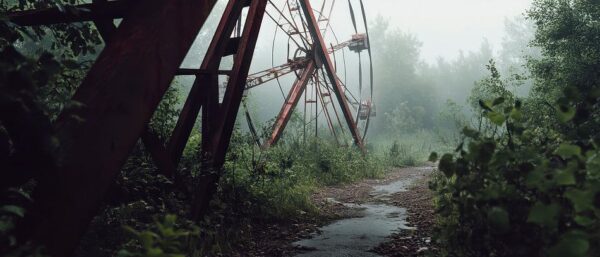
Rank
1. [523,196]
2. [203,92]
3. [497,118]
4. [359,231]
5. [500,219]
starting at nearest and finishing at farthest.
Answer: [500,219] < [497,118] < [523,196] < [203,92] < [359,231]

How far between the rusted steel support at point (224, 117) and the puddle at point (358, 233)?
95cm

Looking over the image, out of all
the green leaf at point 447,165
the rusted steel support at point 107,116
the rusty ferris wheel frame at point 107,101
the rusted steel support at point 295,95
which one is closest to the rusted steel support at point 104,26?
the rusty ferris wheel frame at point 107,101

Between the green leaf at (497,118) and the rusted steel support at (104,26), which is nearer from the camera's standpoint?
the green leaf at (497,118)

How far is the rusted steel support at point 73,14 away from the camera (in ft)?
7.02

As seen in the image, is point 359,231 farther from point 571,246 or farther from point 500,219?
point 571,246

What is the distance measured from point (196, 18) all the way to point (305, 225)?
10.1ft

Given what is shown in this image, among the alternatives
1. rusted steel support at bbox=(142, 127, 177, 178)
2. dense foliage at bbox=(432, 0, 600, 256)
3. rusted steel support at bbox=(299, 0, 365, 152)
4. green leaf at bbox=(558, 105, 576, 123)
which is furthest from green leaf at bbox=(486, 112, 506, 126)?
rusted steel support at bbox=(299, 0, 365, 152)

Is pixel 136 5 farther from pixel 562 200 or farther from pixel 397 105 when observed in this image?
pixel 397 105

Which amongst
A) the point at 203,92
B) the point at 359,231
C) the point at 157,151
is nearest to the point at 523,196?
the point at 157,151

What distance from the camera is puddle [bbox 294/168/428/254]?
→ 3394 mm

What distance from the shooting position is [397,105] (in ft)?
121

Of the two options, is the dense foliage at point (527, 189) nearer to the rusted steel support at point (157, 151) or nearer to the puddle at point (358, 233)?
the puddle at point (358, 233)

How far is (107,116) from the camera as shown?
4.84 feet

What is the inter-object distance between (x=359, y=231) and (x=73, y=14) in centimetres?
321
